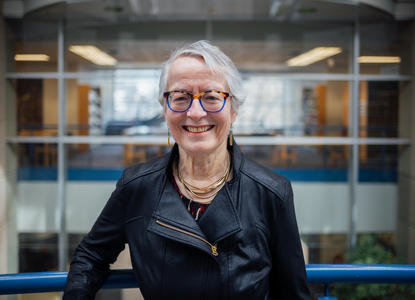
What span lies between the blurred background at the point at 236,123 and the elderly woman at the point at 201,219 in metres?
5.50

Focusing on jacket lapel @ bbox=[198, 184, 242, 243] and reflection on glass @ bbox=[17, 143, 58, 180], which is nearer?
jacket lapel @ bbox=[198, 184, 242, 243]

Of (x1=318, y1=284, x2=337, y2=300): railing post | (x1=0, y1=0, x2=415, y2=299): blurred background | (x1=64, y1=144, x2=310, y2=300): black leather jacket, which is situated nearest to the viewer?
(x1=64, y1=144, x2=310, y2=300): black leather jacket

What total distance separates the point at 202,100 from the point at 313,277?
79 centimetres

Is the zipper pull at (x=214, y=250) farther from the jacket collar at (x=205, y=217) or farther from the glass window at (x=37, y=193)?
the glass window at (x=37, y=193)

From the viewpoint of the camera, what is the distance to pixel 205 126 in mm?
1295

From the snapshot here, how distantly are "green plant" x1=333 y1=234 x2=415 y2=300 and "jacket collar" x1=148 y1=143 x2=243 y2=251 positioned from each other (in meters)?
4.44

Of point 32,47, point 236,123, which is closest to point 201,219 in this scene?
point 236,123

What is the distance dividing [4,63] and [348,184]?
643 cm

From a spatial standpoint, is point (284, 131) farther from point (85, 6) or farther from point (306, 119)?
point (85, 6)

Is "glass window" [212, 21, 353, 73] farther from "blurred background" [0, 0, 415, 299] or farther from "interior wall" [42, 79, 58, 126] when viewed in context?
"interior wall" [42, 79, 58, 126]

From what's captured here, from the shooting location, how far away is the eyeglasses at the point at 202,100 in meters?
1.26

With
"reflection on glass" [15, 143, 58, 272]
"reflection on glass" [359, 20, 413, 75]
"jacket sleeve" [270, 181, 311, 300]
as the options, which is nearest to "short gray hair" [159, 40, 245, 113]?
"jacket sleeve" [270, 181, 311, 300]

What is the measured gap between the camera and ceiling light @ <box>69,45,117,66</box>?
22.4 feet

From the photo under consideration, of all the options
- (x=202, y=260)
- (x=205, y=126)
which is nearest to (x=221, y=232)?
(x=202, y=260)
